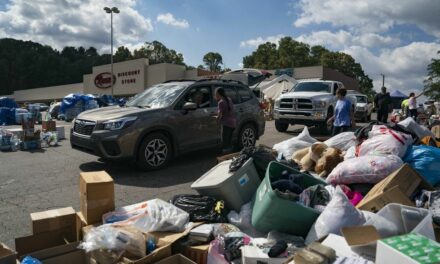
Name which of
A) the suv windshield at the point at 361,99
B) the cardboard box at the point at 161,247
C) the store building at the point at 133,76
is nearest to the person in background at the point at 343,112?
the cardboard box at the point at 161,247

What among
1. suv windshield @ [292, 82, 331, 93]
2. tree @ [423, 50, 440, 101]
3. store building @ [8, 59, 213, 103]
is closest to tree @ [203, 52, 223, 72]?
store building @ [8, 59, 213, 103]

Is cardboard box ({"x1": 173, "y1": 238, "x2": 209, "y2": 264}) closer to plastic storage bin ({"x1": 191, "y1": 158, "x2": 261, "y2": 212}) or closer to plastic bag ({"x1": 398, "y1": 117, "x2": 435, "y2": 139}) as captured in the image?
plastic storage bin ({"x1": 191, "y1": 158, "x2": 261, "y2": 212})

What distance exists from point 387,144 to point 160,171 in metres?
4.01

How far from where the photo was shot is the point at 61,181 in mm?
6422

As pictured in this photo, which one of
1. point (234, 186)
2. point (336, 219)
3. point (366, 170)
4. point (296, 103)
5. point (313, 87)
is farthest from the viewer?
point (313, 87)

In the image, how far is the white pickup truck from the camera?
12508 millimetres

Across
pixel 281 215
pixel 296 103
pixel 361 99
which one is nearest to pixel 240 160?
pixel 281 215

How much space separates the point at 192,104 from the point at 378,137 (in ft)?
11.8

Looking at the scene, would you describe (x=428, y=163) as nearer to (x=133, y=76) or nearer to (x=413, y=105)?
(x=413, y=105)

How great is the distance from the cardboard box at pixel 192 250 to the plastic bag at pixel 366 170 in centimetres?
201

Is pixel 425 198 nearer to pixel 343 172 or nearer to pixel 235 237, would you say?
pixel 343 172

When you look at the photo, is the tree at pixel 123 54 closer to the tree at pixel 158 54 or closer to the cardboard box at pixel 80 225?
the tree at pixel 158 54

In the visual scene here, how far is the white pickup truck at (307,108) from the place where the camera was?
1251cm

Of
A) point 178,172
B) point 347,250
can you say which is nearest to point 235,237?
point 347,250
